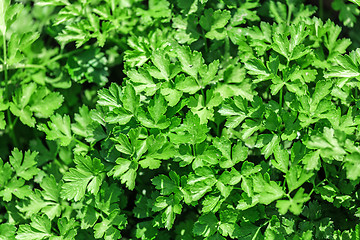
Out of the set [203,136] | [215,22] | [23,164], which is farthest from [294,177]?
[23,164]

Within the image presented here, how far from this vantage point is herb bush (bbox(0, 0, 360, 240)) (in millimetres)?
1444

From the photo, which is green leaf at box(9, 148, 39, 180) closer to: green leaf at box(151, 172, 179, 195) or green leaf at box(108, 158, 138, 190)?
green leaf at box(108, 158, 138, 190)

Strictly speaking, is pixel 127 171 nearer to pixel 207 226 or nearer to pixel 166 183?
pixel 166 183

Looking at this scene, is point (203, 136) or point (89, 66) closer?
point (203, 136)

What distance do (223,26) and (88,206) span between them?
92 centimetres

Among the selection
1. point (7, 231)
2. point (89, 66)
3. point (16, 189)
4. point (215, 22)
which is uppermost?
point (215, 22)

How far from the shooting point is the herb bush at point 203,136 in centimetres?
144

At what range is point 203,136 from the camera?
57.3 inches

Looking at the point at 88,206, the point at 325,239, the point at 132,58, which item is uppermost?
the point at 132,58

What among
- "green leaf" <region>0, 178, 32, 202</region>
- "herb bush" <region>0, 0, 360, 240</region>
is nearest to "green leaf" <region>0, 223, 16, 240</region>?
"herb bush" <region>0, 0, 360, 240</region>

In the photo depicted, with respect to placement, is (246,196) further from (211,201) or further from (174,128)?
Answer: (174,128)

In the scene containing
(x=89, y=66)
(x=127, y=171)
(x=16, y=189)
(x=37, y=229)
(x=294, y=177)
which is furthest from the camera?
(x=89, y=66)

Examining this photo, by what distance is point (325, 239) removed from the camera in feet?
4.91

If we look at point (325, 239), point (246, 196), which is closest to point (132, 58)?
point (246, 196)
